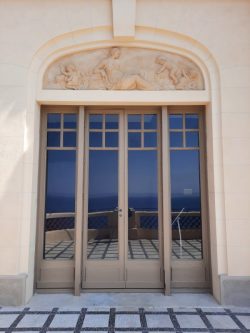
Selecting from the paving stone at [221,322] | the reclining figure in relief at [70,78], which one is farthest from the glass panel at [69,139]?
the paving stone at [221,322]

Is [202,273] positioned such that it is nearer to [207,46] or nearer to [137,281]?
[137,281]

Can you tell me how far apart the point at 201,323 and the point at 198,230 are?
120 cm

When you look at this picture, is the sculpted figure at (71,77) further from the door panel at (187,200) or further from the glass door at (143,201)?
the door panel at (187,200)

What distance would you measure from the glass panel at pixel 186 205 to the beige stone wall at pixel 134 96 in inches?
10.6

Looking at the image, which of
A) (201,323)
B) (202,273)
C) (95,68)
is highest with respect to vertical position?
(95,68)

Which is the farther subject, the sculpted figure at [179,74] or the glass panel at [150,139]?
the glass panel at [150,139]

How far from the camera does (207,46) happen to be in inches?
139

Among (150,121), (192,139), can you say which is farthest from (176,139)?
(150,121)

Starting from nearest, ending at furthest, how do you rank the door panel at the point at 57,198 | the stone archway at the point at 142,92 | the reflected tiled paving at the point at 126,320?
1. the reflected tiled paving at the point at 126,320
2. the stone archway at the point at 142,92
3. the door panel at the point at 57,198

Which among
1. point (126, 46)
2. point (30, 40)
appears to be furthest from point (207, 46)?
point (30, 40)

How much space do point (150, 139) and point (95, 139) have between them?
78 centimetres

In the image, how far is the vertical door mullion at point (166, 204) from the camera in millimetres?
3475

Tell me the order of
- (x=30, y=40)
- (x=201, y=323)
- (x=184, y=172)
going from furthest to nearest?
1. (x=184, y=172)
2. (x=30, y=40)
3. (x=201, y=323)

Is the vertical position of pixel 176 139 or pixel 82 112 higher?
pixel 82 112
